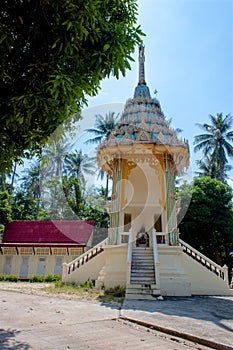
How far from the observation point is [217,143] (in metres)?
29.2

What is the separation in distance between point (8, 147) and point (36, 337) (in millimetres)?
3061

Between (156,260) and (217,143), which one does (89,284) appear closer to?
(156,260)

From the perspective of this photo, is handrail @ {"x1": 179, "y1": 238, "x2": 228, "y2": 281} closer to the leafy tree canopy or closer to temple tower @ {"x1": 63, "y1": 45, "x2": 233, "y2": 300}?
temple tower @ {"x1": 63, "y1": 45, "x2": 233, "y2": 300}

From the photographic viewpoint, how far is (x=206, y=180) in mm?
22312

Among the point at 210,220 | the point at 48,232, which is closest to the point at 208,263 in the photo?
the point at 210,220

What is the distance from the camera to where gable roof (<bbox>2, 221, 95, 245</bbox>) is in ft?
64.8

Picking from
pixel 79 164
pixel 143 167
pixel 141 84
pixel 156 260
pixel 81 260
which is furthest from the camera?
pixel 79 164

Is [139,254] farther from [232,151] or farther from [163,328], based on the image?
[232,151]

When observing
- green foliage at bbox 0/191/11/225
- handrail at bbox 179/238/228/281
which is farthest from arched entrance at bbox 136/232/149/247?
green foliage at bbox 0/191/11/225

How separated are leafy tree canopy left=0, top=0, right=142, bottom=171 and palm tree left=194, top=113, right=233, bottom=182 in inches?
1013

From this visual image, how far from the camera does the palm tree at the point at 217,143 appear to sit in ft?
93.4

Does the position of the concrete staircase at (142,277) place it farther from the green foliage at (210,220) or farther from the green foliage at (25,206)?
the green foliage at (25,206)

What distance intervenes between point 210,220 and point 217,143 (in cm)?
1157

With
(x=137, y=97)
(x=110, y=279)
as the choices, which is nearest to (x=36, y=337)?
(x=110, y=279)
